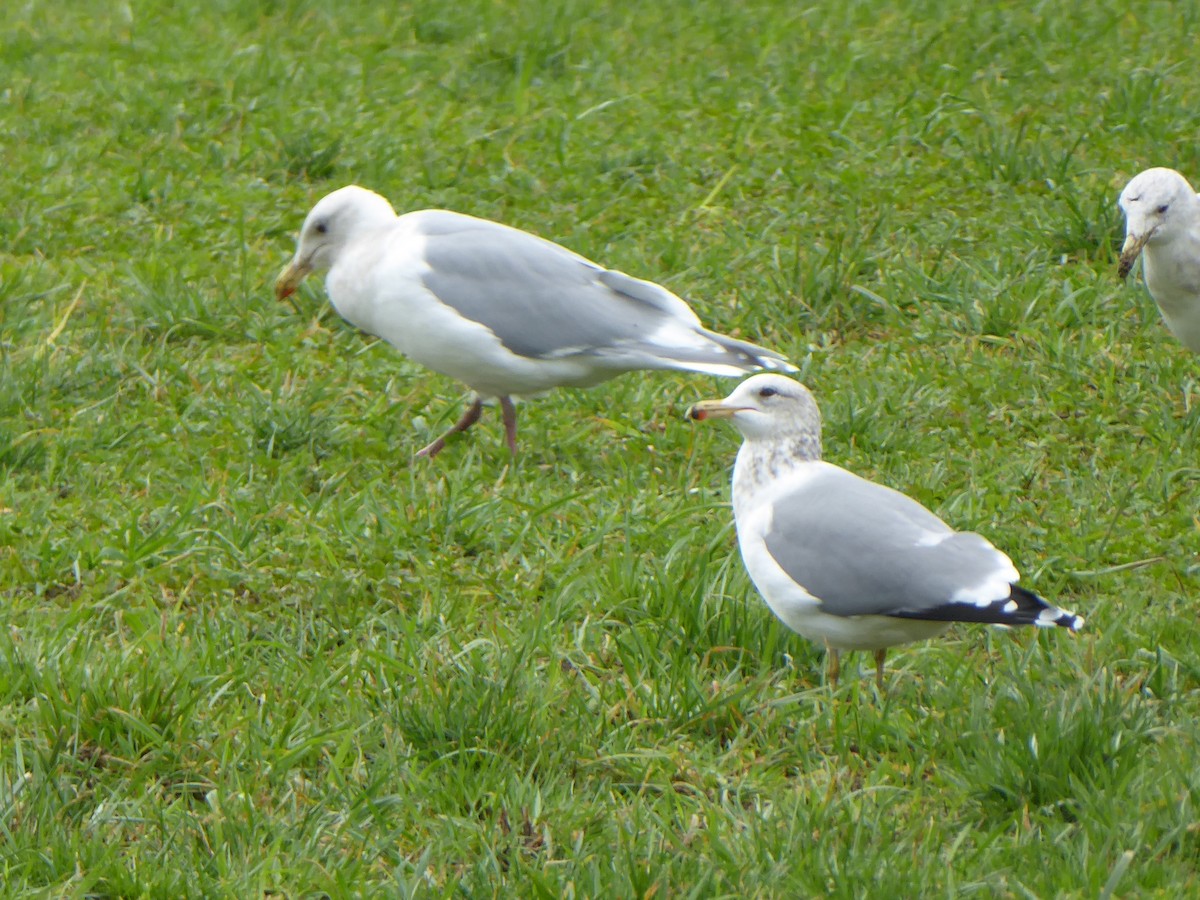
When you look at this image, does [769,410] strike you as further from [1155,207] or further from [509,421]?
[1155,207]

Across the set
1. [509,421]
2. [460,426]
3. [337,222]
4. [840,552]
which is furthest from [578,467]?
[840,552]

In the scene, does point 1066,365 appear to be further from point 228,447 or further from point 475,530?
point 228,447

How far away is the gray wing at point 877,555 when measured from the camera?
3.54m

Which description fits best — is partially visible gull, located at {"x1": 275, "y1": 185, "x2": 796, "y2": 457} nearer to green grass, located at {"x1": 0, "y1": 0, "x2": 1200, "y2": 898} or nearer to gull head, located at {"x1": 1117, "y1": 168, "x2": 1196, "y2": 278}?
green grass, located at {"x1": 0, "y1": 0, "x2": 1200, "y2": 898}

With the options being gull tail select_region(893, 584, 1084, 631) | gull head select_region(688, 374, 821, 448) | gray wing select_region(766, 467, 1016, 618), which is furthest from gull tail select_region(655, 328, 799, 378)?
gull tail select_region(893, 584, 1084, 631)

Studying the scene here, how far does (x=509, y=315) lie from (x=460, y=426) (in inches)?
18.1

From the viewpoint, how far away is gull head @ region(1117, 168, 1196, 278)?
194 inches

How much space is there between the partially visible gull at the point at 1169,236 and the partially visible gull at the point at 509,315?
113 cm

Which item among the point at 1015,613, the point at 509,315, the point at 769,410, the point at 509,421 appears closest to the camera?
the point at 1015,613

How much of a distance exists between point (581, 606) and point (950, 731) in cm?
110

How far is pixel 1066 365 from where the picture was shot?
5.46 metres

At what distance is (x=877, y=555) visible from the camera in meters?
3.67

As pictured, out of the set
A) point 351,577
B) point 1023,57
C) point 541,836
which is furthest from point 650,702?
point 1023,57

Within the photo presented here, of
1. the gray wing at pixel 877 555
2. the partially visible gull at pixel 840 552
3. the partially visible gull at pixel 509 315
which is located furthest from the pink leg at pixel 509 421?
the gray wing at pixel 877 555
